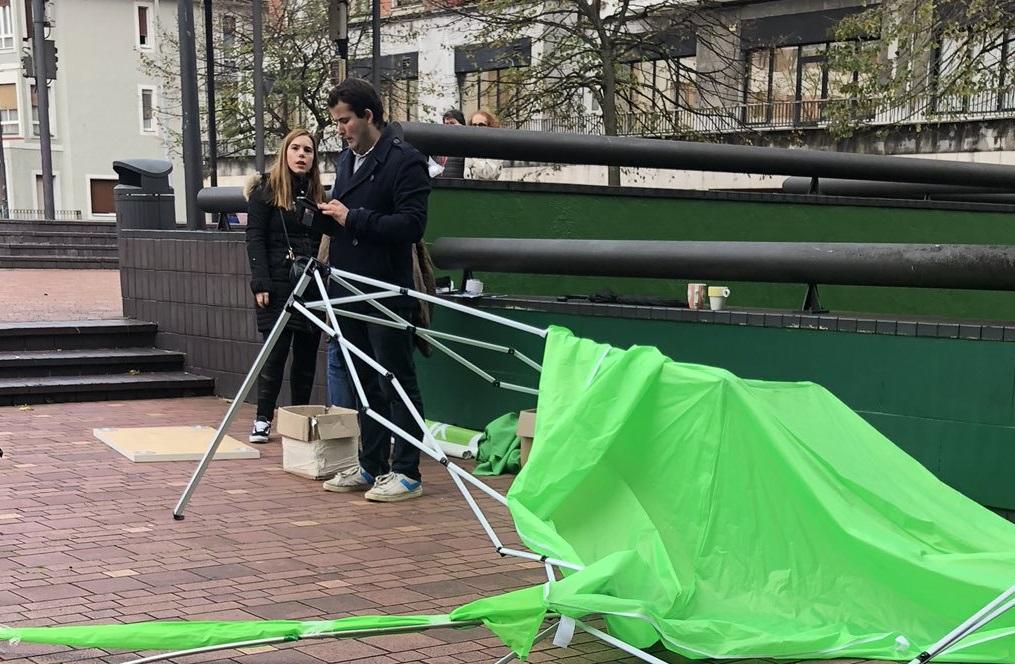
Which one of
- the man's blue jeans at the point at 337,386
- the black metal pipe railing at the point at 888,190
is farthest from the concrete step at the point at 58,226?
the man's blue jeans at the point at 337,386

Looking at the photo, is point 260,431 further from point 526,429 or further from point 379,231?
point 379,231

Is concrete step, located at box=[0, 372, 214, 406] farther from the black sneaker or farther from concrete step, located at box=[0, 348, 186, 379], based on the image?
the black sneaker

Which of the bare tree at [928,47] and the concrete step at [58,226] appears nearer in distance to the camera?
the bare tree at [928,47]

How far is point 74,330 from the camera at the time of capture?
10508 millimetres

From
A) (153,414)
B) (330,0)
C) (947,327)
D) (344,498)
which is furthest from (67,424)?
(330,0)

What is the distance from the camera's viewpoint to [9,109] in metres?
54.3

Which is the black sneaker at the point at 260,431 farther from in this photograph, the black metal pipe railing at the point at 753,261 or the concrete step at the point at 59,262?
the concrete step at the point at 59,262

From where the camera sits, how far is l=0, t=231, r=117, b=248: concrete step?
23.4m

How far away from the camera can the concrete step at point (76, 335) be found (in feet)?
33.7

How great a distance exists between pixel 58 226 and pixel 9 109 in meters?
33.6

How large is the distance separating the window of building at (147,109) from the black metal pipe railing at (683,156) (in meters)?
52.5

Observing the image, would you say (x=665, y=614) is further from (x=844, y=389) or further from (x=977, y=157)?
(x=977, y=157)

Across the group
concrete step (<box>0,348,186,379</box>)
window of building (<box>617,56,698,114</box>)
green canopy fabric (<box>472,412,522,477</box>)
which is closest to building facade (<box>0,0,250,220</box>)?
window of building (<box>617,56,698,114</box>)

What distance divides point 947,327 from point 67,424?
617cm
